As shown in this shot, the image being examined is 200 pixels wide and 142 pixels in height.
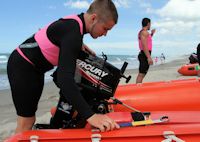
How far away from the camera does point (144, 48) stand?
568cm

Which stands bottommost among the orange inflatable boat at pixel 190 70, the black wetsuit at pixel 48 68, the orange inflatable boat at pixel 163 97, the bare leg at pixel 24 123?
the bare leg at pixel 24 123

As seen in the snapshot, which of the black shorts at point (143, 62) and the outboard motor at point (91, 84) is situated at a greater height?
the black shorts at point (143, 62)

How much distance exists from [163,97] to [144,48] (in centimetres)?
267

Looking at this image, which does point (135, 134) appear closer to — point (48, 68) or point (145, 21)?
point (48, 68)

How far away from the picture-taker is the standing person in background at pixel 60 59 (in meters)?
2.09

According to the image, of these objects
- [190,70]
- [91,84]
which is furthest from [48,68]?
[190,70]

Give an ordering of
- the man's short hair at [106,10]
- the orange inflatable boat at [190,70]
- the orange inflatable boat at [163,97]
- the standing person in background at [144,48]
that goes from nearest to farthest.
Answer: the man's short hair at [106,10]
the orange inflatable boat at [163,97]
the standing person in background at [144,48]
the orange inflatable boat at [190,70]

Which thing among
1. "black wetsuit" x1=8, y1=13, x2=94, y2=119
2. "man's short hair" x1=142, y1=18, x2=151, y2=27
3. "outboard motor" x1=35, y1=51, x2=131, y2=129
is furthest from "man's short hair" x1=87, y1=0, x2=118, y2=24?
"man's short hair" x1=142, y1=18, x2=151, y2=27

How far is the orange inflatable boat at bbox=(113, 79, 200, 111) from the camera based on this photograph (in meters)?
3.02

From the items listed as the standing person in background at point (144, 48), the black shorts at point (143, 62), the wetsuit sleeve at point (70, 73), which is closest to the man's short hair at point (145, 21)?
the standing person in background at point (144, 48)

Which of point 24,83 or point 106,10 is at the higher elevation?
point 106,10

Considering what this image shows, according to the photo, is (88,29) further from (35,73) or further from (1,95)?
(1,95)

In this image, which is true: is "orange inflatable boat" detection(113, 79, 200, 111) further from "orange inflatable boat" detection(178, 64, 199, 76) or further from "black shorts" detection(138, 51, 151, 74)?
"orange inflatable boat" detection(178, 64, 199, 76)

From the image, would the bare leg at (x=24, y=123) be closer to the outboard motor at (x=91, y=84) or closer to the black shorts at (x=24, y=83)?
the black shorts at (x=24, y=83)
